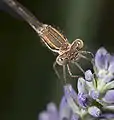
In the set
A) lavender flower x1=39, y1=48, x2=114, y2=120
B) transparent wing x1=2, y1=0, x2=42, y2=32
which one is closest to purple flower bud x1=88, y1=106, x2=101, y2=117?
lavender flower x1=39, y1=48, x2=114, y2=120

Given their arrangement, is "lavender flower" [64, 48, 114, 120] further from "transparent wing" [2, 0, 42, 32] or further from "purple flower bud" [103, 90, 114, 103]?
"transparent wing" [2, 0, 42, 32]

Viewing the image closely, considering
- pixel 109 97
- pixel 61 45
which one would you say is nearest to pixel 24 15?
pixel 61 45

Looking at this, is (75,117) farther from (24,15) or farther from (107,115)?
(24,15)

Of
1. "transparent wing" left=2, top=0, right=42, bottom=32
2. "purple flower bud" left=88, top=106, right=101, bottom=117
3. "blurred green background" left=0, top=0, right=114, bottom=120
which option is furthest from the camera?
"blurred green background" left=0, top=0, right=114, bottom=120

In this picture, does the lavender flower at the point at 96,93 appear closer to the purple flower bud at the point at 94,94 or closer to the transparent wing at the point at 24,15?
the purple flower bud at the point at 94,94

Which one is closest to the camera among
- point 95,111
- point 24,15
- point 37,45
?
point 95,111

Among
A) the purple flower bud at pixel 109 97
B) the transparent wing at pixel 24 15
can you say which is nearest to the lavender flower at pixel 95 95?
the purple flower bud at pixel 109 97

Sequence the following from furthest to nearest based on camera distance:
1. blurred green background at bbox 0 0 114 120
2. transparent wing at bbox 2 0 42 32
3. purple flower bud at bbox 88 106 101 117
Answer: blurred green background at bbox 0 0 114 120, transparent wing at bbox 2 0 42 32, purple flower bud at bbox 88 106 101 117

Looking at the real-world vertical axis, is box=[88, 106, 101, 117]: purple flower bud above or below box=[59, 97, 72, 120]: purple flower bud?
below
